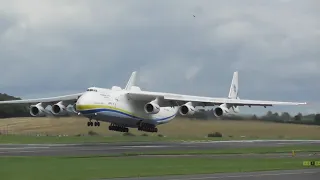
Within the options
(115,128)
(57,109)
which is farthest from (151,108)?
(57,109)

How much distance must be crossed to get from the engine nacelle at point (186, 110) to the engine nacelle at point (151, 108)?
2.59 m

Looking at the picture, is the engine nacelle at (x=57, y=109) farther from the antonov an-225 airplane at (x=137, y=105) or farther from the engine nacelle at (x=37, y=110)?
the engine nacelle at (x=37, y=110)

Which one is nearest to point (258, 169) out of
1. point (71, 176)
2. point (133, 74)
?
point (71, 176)

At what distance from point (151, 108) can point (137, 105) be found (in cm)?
192

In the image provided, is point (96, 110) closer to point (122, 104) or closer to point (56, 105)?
point (122, 104)

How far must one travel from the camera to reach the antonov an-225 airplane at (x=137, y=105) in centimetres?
6019

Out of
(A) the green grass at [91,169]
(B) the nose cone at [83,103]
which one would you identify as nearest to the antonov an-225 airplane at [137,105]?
(B) the nose cone at [83,103]

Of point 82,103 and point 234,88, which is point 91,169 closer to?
point 82,103

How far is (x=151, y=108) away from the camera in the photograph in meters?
63.7

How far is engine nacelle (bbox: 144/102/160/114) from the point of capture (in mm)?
63438

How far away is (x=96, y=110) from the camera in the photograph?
57094 mm

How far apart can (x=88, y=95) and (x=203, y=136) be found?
49.8 ft

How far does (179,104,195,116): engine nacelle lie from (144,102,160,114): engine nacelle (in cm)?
259

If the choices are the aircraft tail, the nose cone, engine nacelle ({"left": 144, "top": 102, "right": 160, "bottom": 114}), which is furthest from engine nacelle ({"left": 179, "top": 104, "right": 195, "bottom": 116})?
the aircraft tail
